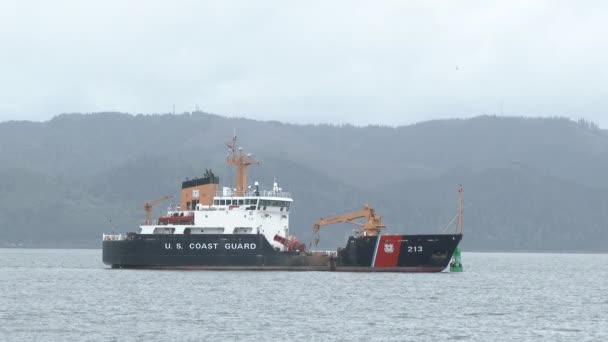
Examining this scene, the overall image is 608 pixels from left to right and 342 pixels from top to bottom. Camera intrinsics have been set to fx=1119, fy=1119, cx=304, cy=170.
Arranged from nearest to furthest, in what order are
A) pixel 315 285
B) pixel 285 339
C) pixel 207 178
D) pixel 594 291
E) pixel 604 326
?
1. pixel 285 339
2. pixel 604 326
3. pixel 315 285
4. pixel 594 291
5. pixel 207 178

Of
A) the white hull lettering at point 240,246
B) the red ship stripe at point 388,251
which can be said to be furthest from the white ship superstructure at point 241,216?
the red ship stripe at point 388,251

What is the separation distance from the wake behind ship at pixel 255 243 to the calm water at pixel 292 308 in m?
1.11

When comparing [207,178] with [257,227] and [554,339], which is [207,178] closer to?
[257,227]

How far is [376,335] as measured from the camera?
160 feet

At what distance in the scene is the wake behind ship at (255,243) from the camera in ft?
266

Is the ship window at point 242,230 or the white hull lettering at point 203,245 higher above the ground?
the ship window at point 242,230

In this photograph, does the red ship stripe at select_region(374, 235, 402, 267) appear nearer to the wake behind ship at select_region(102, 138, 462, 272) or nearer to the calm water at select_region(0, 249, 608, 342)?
the wake behind ship at select_region(102, 138, 462, 272)

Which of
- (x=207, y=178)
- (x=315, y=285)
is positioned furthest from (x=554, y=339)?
(x=207, y=178)

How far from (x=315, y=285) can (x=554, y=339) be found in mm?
25844

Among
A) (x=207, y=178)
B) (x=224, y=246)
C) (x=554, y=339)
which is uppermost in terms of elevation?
(x=207, y=178)

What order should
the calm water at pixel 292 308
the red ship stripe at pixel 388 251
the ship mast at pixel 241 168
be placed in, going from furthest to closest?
the ship mast at pixel 241 168
the red ship stripe at pixel 388 251
the calm water at pixel 292 308

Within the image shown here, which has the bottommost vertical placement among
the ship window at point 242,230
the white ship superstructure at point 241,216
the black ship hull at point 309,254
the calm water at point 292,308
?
the calm water at point 292,308

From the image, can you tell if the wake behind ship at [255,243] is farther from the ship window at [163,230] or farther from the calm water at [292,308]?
the calm water at [292,308]

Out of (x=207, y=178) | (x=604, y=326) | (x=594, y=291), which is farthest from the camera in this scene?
(x=207, y=178)
